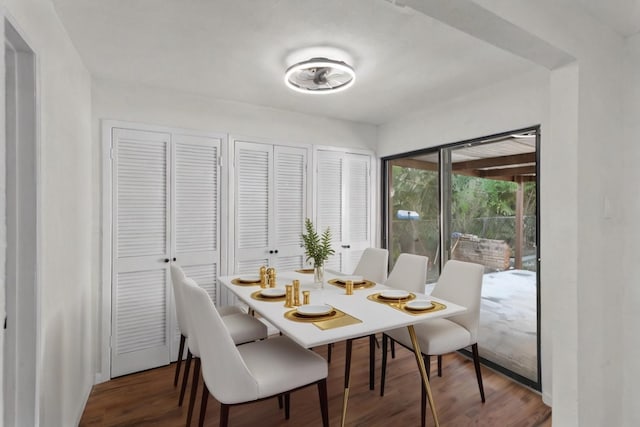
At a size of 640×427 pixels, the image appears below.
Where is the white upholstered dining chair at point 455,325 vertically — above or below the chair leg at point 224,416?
above

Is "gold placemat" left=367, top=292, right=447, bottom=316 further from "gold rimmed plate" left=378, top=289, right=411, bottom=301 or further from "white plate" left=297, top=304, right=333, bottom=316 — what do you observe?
"white plate" left=297, top=304, right=333, bottom=316

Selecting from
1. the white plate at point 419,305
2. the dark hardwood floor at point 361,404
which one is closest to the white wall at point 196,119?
the dark hardwood floor at point 361,404

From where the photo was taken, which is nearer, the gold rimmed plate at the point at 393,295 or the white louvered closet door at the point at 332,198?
the gold rimmed plate at the point at 393,295

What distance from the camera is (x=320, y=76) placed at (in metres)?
2.60

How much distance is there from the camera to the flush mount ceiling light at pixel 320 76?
2.33 m

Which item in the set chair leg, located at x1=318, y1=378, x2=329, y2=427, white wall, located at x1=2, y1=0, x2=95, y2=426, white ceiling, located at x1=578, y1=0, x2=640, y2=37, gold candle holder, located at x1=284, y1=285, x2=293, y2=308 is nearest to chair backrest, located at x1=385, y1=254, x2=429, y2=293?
gold candle holder, located at x1=284, y1=285, x2=293, y2=308

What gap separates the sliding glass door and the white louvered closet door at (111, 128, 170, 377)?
2557mm

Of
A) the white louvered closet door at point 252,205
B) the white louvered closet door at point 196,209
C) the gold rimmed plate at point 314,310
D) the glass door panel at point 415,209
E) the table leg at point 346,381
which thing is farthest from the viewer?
the glass door panel at point 415,209

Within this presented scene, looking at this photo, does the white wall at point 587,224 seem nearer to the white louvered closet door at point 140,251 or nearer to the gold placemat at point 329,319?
the gold placemat at point 329,319

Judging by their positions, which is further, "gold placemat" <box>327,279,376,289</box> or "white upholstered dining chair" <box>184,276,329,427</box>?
"gold placemat" <box>327,279,376,289</box>

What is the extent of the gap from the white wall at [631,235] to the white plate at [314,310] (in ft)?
5.36

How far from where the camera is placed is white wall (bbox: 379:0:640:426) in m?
1.74

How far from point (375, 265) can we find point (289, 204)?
109 centimetres

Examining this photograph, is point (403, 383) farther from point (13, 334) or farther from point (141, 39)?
point (141, 39)
